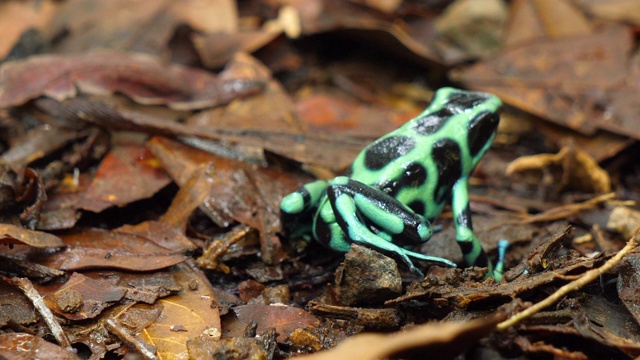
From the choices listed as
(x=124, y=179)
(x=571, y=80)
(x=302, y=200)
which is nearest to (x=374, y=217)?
(x=302, y=200)

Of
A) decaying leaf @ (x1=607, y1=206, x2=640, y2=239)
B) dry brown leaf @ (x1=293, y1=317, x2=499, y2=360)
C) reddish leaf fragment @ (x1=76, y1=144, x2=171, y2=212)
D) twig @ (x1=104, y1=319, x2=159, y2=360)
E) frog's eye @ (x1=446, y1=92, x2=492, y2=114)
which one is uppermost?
dry brown leaf @ (x1=293, y1=317, x2=499, y2=360)

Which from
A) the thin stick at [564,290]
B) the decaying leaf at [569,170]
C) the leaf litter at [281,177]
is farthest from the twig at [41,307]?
the decaying leaf at [569,170]

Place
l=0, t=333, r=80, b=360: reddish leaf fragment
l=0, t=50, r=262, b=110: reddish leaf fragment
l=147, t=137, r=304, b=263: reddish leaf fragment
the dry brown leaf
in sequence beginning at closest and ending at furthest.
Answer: the dry brown leaf < l=0, t=333, r=80, b=360: reddish leaf fragment < l=147, t=137, r=304, b=263: reddish leaf fragment < l=0, t=50, r=262, b=110: reddish leaf fragment

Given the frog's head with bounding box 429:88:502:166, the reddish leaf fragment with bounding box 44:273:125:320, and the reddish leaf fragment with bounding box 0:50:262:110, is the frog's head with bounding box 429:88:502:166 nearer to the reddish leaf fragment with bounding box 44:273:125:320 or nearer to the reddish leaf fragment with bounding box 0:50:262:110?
the reddish leaf fragment with bounding box 0:50:262:110

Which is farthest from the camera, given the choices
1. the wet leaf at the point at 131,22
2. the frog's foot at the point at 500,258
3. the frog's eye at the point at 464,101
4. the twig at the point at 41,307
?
the wet leaf at the point at 131,22

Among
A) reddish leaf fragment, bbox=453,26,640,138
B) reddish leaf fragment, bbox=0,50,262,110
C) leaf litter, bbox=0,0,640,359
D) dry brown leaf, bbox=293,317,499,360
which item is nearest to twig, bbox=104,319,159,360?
leaf litter, bbox=0,0,640,359

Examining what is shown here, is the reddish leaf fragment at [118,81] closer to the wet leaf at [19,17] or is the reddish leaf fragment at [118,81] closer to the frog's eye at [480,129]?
the wet leaf at [19,17]

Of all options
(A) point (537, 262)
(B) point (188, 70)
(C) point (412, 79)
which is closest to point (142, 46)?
(B) point (188, 70)
